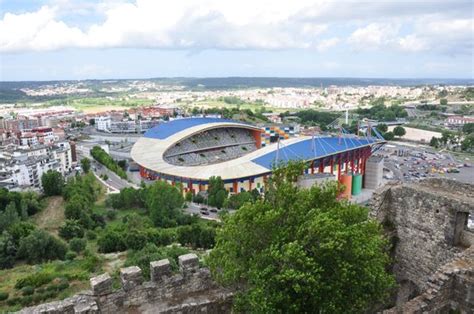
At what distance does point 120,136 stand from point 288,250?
124 m

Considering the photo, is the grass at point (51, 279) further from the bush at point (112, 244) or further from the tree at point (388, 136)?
the tree at point (388, 136)

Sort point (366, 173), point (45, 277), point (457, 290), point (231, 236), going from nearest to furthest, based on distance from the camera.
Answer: point (457, 290)
point (231, 236)
point (45, 277)
point (366, 173)

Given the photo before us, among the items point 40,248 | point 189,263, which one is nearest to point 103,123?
point 40,248

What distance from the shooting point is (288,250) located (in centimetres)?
856

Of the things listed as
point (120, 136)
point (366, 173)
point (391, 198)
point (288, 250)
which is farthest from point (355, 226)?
point (120, 136)

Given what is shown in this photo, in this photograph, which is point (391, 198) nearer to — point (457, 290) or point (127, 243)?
point (457, 290)

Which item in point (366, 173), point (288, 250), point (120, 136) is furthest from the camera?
point (120, 136)

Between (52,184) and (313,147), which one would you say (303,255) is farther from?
(313,147)

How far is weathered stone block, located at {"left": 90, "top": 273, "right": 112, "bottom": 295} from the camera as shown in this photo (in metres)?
10.6

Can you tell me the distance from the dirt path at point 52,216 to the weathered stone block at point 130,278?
1398 inches

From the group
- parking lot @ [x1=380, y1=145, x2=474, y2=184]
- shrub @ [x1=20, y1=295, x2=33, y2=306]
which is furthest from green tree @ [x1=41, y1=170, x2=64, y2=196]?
parking lot @ [x1=380, y1=145, x2=474, y2=184]

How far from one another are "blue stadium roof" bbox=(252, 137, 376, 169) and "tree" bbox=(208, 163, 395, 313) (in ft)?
166

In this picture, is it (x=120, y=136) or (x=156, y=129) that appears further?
(x=120, y=136)

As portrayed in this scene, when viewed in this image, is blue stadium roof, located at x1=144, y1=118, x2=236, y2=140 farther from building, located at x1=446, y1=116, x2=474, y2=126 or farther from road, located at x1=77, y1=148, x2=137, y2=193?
building, located at x1=446, y1=116, x2=474, y2=126
